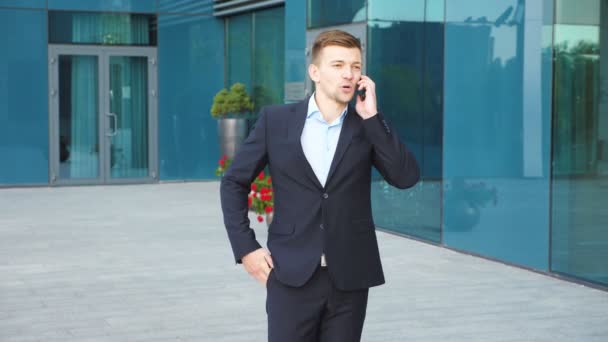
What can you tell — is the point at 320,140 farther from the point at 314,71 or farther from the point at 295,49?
the point at 295,49

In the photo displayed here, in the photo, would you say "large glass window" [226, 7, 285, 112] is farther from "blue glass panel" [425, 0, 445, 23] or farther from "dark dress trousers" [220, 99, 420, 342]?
"dark dress trousers" [220, 99, 420, 342]

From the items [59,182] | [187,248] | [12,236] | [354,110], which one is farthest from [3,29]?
[354,110]

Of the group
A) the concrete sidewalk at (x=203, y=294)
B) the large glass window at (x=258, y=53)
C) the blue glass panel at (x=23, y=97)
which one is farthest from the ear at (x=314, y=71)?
the blue glass panel at (x=23, y=97)

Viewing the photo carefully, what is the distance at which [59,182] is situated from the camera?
1806 centimetres

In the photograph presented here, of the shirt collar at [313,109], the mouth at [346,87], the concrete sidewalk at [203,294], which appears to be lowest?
the concrete sidewalk at [203,294]

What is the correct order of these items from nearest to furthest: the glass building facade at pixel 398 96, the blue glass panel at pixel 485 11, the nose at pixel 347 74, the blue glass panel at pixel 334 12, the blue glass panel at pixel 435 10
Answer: the nose at pixel 347 74 → the glass building facade at pixel 398 96 → the blue glass panel at pixel 485 11 → the blue glass panel at pixel 435 10 → the blue glass panel at pixel 334 12

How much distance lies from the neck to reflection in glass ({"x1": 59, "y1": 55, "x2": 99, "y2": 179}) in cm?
1517

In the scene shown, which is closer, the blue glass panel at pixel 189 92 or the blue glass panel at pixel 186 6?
the blue glass panel at pixel 186 6

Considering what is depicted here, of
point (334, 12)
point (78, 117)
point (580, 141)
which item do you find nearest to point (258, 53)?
point (78, 117)

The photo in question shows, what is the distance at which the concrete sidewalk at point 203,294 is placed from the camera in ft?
21.5

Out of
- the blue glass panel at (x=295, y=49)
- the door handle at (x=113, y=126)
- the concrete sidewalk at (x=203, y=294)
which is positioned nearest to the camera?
the concrete sidewalk at (x=203, y=294)

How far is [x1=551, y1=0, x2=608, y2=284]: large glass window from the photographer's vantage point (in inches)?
316

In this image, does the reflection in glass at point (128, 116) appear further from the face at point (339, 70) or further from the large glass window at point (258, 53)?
the face at point (339, 70)

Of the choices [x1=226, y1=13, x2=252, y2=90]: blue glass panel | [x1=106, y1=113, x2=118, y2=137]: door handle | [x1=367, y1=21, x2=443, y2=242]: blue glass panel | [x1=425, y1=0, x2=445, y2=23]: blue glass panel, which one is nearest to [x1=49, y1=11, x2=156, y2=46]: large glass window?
[x1=106, y1=113, x2=118, y2=137]: door handle
